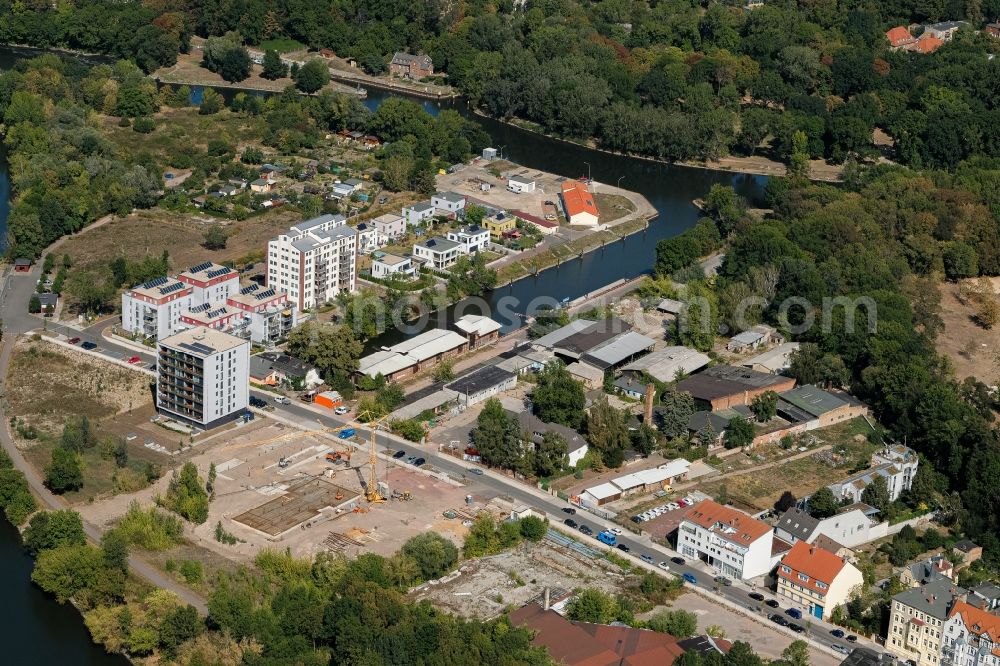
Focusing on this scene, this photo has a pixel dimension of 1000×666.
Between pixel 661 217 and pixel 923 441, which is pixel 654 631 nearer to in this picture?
pixel 923 441

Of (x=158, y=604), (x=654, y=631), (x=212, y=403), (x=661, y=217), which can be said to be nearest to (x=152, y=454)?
(x=212, y=403)

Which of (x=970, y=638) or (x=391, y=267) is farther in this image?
(x=391, y=267)

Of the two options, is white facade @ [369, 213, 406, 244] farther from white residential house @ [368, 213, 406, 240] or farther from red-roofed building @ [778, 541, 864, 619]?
red-roofed building @ [778, 541, 864, 619]

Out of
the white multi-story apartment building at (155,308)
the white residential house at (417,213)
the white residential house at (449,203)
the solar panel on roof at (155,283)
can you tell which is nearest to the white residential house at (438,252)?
the white residential house at (417,213)

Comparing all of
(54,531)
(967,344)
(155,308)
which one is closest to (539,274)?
(155,308)

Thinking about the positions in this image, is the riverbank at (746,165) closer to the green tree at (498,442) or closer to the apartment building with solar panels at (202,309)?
the apartment building with solar panels at (202,309)

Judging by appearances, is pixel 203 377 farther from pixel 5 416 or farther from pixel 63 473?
pixel 5 416

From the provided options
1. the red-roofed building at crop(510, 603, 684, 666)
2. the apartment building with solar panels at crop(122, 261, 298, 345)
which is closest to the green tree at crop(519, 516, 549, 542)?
the red-roofed building at crop(510, 603, 684, 666)
